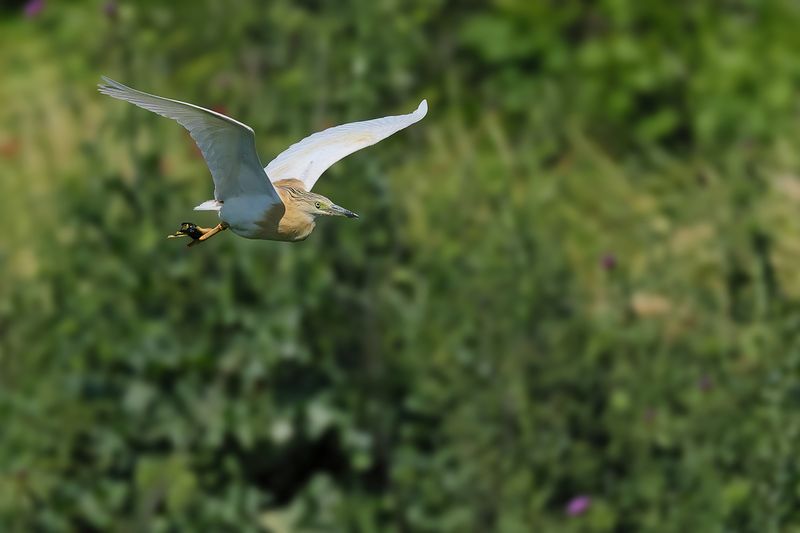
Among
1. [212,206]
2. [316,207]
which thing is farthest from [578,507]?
[212,206]

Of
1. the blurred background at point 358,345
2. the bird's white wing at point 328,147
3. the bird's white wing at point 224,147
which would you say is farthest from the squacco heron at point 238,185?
the blurred background at point 358,345

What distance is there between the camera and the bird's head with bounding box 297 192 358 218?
282 cm

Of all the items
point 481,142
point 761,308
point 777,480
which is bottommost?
point 777,480

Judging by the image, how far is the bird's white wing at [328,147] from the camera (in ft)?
10.2

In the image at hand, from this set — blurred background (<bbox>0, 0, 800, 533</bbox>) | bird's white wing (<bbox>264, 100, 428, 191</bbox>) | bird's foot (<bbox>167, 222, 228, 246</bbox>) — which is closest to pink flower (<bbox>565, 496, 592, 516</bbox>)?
blurred background (<bbox>0, 0, 800, 533</bbox>)

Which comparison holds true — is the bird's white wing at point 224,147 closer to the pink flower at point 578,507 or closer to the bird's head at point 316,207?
the bird's head at point 316,207

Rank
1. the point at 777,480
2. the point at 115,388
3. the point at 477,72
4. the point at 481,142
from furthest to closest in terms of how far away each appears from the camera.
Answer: the point at 477,72
the point at 481,142
the point at 115,388
the point at 777,480

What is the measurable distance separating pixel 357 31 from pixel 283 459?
1614 millimetres

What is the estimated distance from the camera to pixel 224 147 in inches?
105

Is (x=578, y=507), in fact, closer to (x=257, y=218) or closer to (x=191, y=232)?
(x=191, y=232)

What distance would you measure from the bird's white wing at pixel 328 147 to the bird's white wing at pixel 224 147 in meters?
0.35

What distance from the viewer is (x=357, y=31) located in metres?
5.61

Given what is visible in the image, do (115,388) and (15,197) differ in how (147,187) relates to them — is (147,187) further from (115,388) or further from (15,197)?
(15,197)

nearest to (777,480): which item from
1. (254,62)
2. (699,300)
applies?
(699,300)
